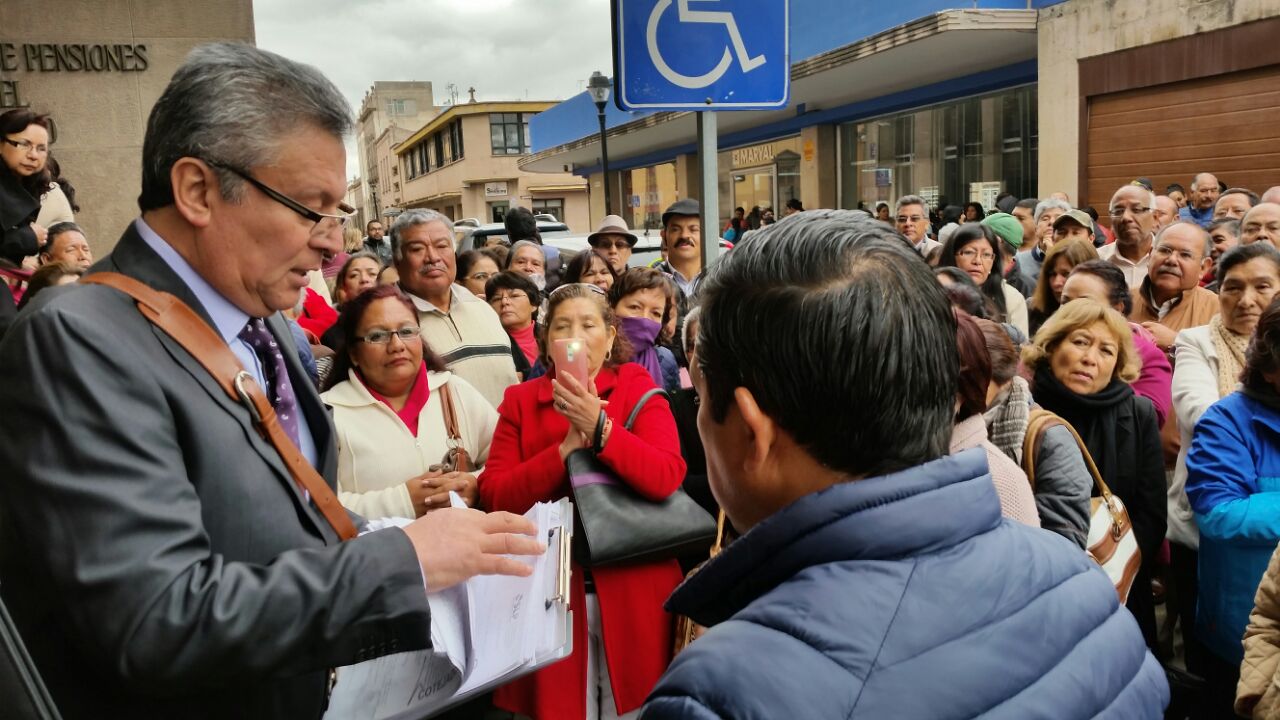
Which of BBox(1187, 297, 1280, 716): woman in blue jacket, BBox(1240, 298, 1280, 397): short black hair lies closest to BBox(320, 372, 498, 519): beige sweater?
BBox(1187, 297, 1280, 716): woman in blue jacket

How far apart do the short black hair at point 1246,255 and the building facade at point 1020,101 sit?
180 inches

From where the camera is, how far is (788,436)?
3.64 feet

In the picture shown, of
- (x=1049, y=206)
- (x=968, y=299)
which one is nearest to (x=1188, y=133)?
(x=1049, y=206)

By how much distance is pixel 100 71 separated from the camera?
725 centimetres

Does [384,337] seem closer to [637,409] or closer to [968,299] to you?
[637,409]

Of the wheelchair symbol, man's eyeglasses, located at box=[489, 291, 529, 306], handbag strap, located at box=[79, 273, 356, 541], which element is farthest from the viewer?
man's eyeglasses, located at box=[489, 291, 529, 306]

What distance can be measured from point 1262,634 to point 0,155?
5.70m

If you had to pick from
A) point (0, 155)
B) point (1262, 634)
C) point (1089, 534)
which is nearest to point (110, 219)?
point (0, 155)

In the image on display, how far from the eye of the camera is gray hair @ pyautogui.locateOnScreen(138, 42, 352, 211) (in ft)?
4.61

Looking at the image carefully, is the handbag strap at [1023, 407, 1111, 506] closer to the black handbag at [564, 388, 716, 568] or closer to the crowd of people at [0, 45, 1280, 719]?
the crowd of people at [0, 45, 1280, 719]

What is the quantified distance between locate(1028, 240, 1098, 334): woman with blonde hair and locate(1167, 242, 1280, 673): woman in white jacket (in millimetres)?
1106

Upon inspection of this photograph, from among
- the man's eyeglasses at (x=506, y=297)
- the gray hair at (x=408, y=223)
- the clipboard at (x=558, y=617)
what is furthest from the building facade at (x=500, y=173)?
the clipboard at (x=558, y=617)

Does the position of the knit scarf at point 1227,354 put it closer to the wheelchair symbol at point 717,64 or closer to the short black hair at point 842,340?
the wheelchair symbol at point 717,64

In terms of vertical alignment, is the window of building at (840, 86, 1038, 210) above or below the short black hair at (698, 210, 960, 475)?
above
